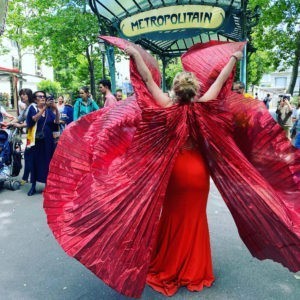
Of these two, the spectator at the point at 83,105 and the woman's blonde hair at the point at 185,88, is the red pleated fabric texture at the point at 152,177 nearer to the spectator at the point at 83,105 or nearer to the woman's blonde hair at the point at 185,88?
the woman's blonde hair at the point at 185,88

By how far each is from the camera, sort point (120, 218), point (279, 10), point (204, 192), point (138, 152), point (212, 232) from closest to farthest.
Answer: point (120, 218), point (138, 152), point (204, 192), point (212, 232), point (279, 10)

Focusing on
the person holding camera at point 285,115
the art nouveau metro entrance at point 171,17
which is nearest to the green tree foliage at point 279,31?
the person holding camera at point 285,115

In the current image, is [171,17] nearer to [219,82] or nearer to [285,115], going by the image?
[285,115]

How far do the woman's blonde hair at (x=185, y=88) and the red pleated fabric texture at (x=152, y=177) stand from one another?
0.26 ft

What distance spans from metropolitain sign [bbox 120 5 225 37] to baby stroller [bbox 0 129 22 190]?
3.43 meters

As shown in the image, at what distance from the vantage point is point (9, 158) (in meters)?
6.73

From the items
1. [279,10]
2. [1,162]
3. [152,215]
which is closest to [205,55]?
[152,215]

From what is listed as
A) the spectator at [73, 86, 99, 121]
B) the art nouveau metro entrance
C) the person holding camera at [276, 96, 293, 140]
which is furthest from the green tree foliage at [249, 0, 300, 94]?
the spectator at [73, 86, 99, 121]

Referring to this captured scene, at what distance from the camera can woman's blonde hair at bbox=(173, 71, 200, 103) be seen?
2.65 m

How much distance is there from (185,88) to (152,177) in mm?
661

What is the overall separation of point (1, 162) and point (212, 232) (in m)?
3.93

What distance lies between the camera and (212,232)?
433cm

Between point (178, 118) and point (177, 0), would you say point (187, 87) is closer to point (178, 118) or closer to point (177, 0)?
point (178, 118)

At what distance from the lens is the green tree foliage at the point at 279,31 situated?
55.9ft
